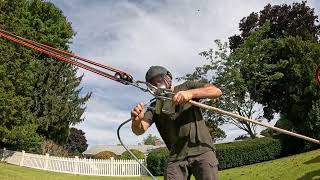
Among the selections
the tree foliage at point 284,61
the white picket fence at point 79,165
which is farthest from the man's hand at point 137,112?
the white picket fence at point 79,165

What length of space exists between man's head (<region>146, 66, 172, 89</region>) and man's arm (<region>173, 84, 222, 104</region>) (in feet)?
1.09

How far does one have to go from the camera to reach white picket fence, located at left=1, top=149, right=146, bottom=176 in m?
33.5

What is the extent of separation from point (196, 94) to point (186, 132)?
0.43 meters

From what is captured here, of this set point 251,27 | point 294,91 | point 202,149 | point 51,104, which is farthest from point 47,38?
point 202,149

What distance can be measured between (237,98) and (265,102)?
3.96 meters

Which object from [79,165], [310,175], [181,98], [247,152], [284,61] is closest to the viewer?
[181,98]

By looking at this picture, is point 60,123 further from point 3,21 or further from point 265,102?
point 265,102

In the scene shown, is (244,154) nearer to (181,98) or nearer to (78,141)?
Answer: (181,98)

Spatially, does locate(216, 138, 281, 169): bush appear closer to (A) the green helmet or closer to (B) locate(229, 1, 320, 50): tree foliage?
(B) locate(229, 1, 320, 50): tree foliage

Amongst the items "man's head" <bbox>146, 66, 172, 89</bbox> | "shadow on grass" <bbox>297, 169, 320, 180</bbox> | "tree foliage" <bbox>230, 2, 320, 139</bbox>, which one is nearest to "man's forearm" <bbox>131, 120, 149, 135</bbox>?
"man's head" <bbox>146, 66, 172, 89</bbox>

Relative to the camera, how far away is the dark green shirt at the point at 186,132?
509 centimetres

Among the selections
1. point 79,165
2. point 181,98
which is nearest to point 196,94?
point 181,98

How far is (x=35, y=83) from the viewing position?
42938 millimetres

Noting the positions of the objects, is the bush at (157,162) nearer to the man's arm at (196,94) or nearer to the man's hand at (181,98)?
the man's arm at (196,94)
